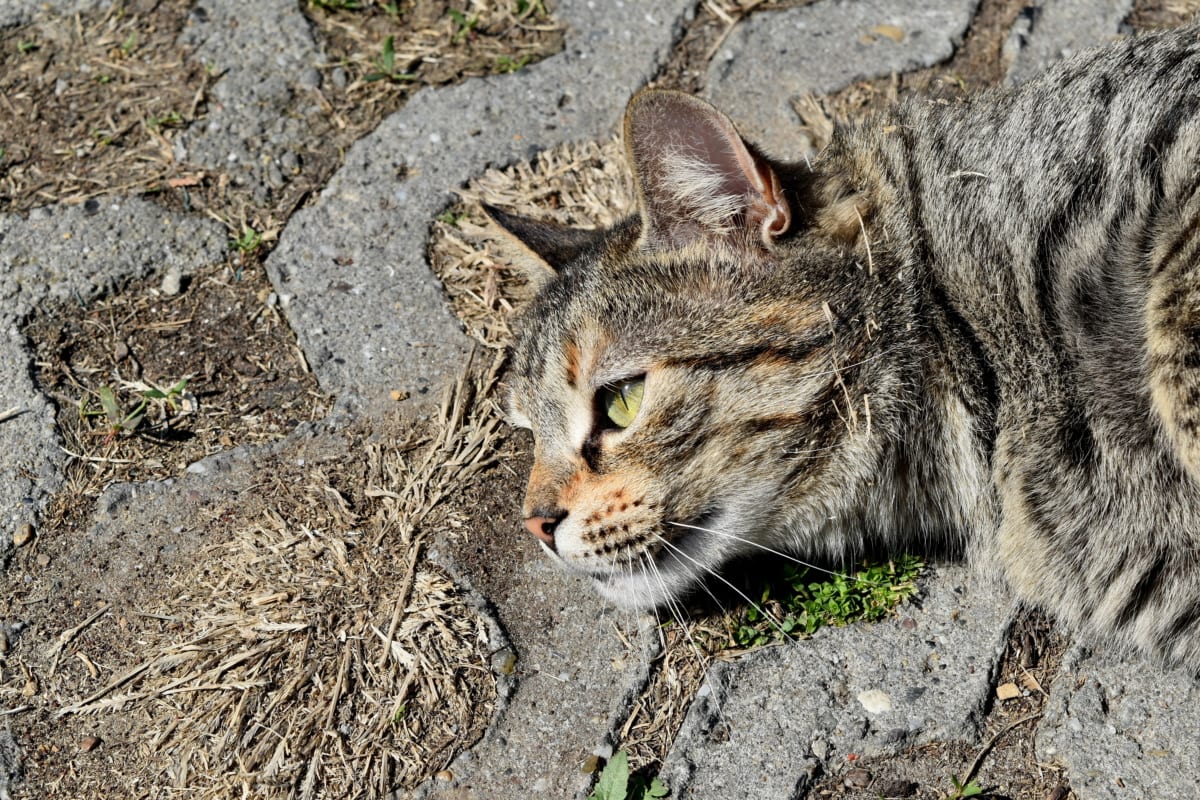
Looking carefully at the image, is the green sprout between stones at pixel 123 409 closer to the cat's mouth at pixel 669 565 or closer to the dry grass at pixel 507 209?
the dry grass at pixel 507 209

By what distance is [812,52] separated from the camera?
4.52 metres

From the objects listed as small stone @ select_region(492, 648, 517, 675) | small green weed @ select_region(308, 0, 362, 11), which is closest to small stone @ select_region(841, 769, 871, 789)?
small stone @ select_region(492, 648, 517, 675)

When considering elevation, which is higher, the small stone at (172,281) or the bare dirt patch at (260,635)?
the small stone at (172,281)

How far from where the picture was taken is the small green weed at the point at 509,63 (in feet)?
14.7

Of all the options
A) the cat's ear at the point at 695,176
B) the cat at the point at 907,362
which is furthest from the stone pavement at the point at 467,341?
the cat's ear at the point at 695,176

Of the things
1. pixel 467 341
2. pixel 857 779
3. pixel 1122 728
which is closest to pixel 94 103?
pixel 467 341

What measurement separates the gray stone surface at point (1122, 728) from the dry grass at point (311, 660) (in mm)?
1490

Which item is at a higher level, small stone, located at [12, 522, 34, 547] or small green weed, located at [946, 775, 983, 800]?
small green weed, located at [946, 775, 983, 800]

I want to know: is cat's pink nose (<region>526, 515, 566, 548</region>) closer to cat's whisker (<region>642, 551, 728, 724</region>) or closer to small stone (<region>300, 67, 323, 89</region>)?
cat's whisker (<region>642, 551, 728, 724</region>)

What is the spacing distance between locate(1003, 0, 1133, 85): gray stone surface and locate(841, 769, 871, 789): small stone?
9.05 ft

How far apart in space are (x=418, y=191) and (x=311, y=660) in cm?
184

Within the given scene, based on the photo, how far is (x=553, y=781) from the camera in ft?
9.32

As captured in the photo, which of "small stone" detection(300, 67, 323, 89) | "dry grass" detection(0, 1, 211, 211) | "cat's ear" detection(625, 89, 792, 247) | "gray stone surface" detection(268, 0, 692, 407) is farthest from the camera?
"small stone" detection(300, 67, 323, 89)

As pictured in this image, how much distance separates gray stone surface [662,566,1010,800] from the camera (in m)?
2.86
